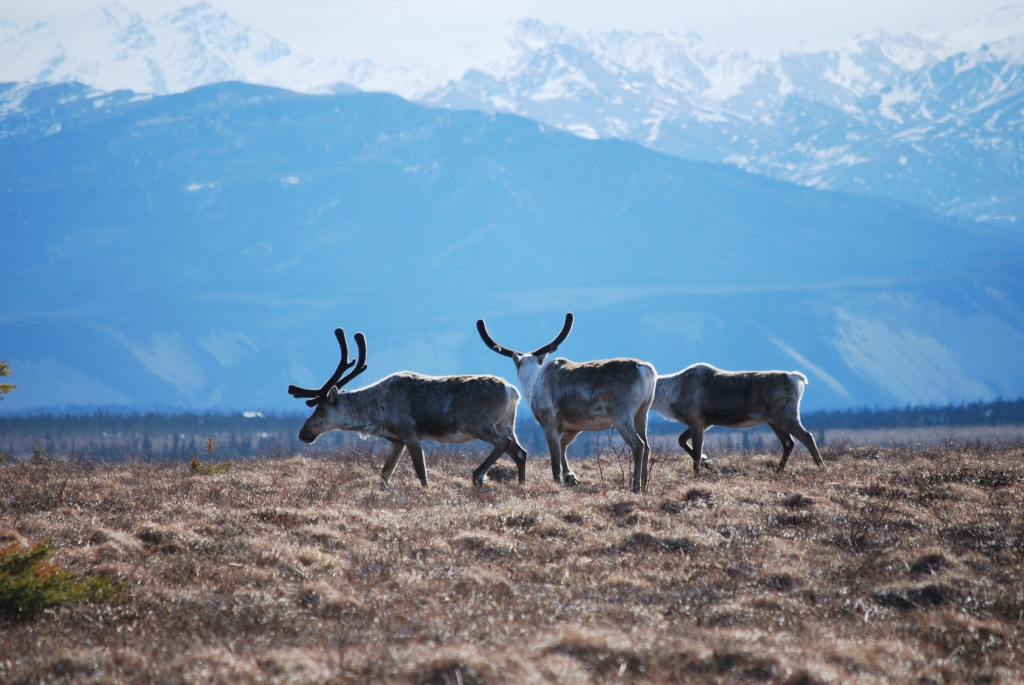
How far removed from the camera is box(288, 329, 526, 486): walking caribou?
53.2 feet

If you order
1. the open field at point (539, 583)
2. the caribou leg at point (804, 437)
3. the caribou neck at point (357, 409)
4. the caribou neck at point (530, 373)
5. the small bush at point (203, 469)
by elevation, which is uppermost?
the caribou neck at point (530, 373)

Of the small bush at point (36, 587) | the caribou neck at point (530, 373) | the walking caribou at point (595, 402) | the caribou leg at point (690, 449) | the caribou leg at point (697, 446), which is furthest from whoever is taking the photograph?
the caribou leg at point (690, 449)

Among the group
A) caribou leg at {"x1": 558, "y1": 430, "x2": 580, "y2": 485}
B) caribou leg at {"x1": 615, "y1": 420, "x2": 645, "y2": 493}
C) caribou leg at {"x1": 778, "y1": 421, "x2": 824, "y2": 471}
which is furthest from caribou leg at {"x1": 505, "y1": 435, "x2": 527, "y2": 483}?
caribou leg at {"x1": 778, "y1": 421, "x2": 824, "y2": 471}

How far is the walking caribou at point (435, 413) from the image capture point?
16.2 m

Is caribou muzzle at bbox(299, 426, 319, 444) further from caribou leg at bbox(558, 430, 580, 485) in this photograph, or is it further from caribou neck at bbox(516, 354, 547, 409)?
caribou leg at bbox(558, 430, 580, 485)

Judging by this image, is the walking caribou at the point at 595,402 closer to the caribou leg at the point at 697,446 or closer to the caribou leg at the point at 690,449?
the caribou leg at the point at 697,446

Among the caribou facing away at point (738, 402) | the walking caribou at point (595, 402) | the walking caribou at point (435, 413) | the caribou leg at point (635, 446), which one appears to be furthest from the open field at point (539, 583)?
the caribou facing away at point (738, 402)

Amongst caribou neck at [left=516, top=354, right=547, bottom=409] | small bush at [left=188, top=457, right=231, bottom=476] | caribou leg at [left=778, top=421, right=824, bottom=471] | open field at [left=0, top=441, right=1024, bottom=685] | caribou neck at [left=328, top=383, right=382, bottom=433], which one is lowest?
open field at [left=0, top=441, right=1024, bottom=685]

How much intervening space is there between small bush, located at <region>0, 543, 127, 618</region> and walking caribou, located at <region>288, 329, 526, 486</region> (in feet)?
26.0

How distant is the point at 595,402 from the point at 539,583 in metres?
6.76

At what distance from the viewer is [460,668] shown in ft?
20.9

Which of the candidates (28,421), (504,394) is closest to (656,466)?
(504,394)

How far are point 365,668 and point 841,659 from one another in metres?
3.41

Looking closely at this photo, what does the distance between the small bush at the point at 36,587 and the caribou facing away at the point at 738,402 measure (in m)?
11.4
